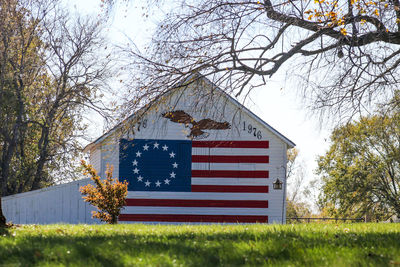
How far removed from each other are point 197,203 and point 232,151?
2.70 m

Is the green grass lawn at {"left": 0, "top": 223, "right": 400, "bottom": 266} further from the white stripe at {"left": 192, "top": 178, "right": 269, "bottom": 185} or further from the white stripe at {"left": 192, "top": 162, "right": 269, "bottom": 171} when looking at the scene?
the white stripe at {"left": 192, "top": 162, "right": 269, "bottom": 171}

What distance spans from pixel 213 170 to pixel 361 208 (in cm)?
1900

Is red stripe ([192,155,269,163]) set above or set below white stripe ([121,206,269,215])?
above

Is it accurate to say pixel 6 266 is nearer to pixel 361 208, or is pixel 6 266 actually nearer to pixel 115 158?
pixel 115 158

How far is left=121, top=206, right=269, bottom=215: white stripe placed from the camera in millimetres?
23328

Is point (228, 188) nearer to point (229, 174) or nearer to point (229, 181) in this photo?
point (229, 181)

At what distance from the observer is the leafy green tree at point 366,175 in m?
37.9

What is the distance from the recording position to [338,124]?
46.4ft

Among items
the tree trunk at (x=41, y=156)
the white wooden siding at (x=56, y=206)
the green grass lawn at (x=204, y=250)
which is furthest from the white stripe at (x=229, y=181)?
the green grass lawn at (x=204, y=250)

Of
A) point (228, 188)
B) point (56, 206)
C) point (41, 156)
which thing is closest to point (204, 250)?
→ point (228, 188)

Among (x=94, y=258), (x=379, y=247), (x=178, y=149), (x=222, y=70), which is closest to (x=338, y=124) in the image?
(x=222, y=70)

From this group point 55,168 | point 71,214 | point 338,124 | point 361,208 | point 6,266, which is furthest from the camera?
point 361,208

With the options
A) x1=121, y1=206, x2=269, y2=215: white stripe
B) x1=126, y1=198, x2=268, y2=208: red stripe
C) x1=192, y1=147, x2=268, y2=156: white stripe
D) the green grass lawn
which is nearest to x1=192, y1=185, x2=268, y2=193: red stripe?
x1=126, y1=198, x2=268, y2=208: red stripe

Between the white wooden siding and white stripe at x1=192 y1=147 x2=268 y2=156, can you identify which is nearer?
the white wooden siding
